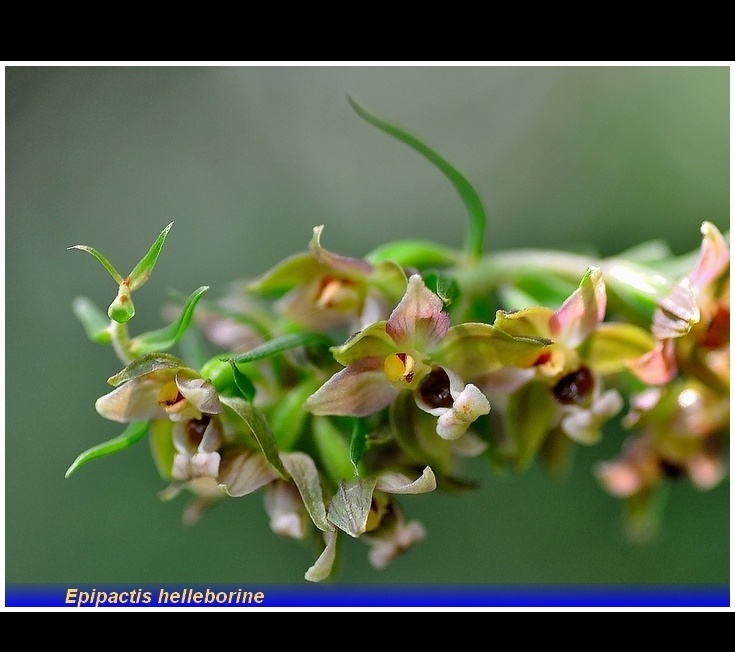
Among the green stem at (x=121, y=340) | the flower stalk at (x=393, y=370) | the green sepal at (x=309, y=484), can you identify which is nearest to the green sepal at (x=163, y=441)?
the flower stalk at (x=393, y=370)

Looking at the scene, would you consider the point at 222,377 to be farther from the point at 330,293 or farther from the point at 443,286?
the point at 443,286

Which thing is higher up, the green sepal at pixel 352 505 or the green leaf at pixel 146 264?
the green leaf at pixel 146 264

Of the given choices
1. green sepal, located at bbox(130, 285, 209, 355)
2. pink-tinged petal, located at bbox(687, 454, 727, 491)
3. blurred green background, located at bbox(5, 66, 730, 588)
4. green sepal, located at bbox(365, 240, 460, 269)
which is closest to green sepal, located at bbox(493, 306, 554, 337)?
green sepal, located at bbox(365, 240, 460, 269)

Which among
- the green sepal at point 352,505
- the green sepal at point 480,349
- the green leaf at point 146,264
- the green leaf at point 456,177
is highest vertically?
the green leaf at point 456,177

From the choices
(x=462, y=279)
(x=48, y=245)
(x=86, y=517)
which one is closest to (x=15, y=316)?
(x=48, y=245)

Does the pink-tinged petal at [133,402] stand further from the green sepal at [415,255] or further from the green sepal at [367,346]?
the green sepal at [415,255]

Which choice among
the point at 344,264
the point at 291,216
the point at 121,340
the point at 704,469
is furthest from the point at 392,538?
the point at 291,216

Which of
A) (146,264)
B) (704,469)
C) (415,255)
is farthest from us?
(704,469)
